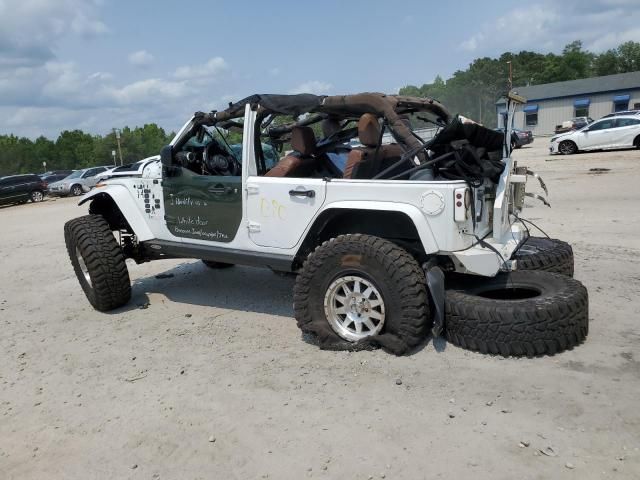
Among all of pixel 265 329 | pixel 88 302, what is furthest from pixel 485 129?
pixel 88 302

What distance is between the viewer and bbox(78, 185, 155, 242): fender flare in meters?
5.79

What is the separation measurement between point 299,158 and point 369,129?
2.52ft

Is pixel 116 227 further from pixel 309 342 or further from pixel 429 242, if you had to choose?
pixel 429 242

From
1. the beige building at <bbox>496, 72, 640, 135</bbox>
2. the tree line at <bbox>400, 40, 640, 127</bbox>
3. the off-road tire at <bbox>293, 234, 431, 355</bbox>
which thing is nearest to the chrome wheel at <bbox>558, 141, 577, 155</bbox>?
the off-road tire at <bbox>293, 234, 431, 355</bbox>

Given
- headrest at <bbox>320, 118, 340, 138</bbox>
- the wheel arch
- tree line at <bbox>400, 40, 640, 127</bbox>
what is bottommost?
the wheel arch

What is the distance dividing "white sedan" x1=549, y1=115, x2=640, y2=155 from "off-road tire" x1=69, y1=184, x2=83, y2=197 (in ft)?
80.8

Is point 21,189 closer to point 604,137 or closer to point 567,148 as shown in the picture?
point 567,148

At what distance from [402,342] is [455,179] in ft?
4.28

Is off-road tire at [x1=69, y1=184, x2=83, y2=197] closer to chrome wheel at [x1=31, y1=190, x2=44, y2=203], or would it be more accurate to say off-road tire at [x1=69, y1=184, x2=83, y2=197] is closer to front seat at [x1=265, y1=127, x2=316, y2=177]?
chrome wheel at [x1=31, y1=190, x2=44, y2=203]

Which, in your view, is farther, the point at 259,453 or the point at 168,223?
the point at 168,223

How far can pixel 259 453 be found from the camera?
3104 mm

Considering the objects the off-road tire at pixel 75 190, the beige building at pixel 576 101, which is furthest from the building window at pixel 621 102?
the off-road tire at pixel 75 190

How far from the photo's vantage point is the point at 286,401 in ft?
12.1

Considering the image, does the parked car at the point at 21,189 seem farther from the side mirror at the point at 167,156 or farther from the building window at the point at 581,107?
the building window at the point at 581,107
